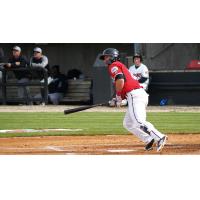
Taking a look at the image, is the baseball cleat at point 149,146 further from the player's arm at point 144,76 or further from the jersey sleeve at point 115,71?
the player's arm at point 144,76

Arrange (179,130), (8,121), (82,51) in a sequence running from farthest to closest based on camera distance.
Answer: (82,51) < (8,121) < (179,130)

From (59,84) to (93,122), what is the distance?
19.8ft

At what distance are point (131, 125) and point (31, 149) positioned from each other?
1609 millimetres

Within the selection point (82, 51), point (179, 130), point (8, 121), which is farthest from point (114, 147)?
point (82, 51)

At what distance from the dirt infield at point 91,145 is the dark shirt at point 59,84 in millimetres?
8934

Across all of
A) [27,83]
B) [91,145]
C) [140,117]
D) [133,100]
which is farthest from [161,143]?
[27,83]

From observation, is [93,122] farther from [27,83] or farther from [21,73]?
[21,73]

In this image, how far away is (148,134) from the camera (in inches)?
467

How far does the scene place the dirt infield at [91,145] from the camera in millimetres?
11859

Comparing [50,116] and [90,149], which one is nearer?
[90,149]

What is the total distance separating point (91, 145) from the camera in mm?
12914

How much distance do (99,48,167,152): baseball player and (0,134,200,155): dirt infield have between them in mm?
229

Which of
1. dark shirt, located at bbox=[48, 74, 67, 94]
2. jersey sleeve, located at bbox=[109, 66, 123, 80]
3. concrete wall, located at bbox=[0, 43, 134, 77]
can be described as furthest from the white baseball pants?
concrete wall, located at bbox=[0, 43, 134, 77]

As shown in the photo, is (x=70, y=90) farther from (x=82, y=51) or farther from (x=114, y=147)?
(x=114, y=147)
